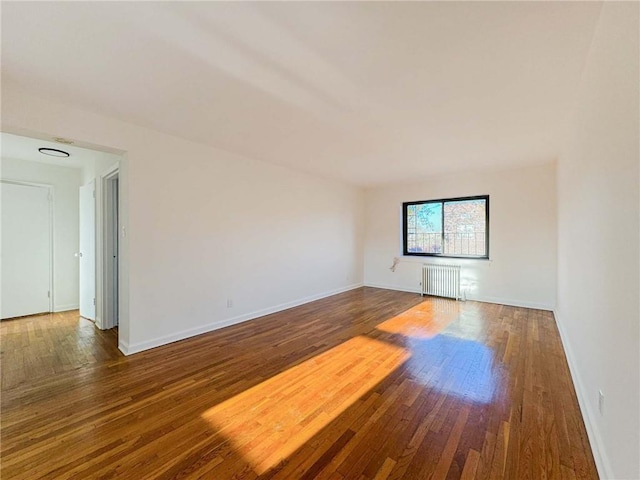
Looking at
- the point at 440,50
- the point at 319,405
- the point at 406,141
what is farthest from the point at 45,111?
the point at 406,141

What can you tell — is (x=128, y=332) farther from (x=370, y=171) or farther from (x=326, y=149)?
(x=370, y=171)

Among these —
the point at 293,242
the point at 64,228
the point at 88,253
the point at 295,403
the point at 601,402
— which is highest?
the point at 64,228

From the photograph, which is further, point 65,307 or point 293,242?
point 293,242

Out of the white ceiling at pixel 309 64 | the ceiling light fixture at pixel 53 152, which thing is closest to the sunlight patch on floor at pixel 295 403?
the white ceiling at pixel 309 64

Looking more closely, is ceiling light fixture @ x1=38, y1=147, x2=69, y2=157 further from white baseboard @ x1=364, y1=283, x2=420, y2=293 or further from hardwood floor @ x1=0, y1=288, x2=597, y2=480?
white baseboard @ x1=364, y1=283, x2=420, y2=293

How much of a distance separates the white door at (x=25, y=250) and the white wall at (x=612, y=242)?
6.64 metres

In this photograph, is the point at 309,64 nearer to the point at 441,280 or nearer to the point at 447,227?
the point at 447,227

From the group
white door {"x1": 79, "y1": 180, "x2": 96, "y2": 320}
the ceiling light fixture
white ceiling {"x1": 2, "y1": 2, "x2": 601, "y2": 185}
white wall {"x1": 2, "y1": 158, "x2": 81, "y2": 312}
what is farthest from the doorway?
white wall {"x1": 2, "y1": 158, "x2": 81, "y2": 312}

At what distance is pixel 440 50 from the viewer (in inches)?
66.3

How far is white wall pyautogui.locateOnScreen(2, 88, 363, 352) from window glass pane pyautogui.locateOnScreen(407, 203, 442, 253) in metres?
2.35

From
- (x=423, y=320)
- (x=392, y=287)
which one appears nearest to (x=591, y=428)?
(x=423, y=320)

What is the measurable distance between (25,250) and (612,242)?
268 inches

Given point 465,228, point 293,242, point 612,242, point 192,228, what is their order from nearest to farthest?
point 612,242 → point 192,228 → point 293,242 → point 465,228

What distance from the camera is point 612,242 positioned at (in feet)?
4.29
